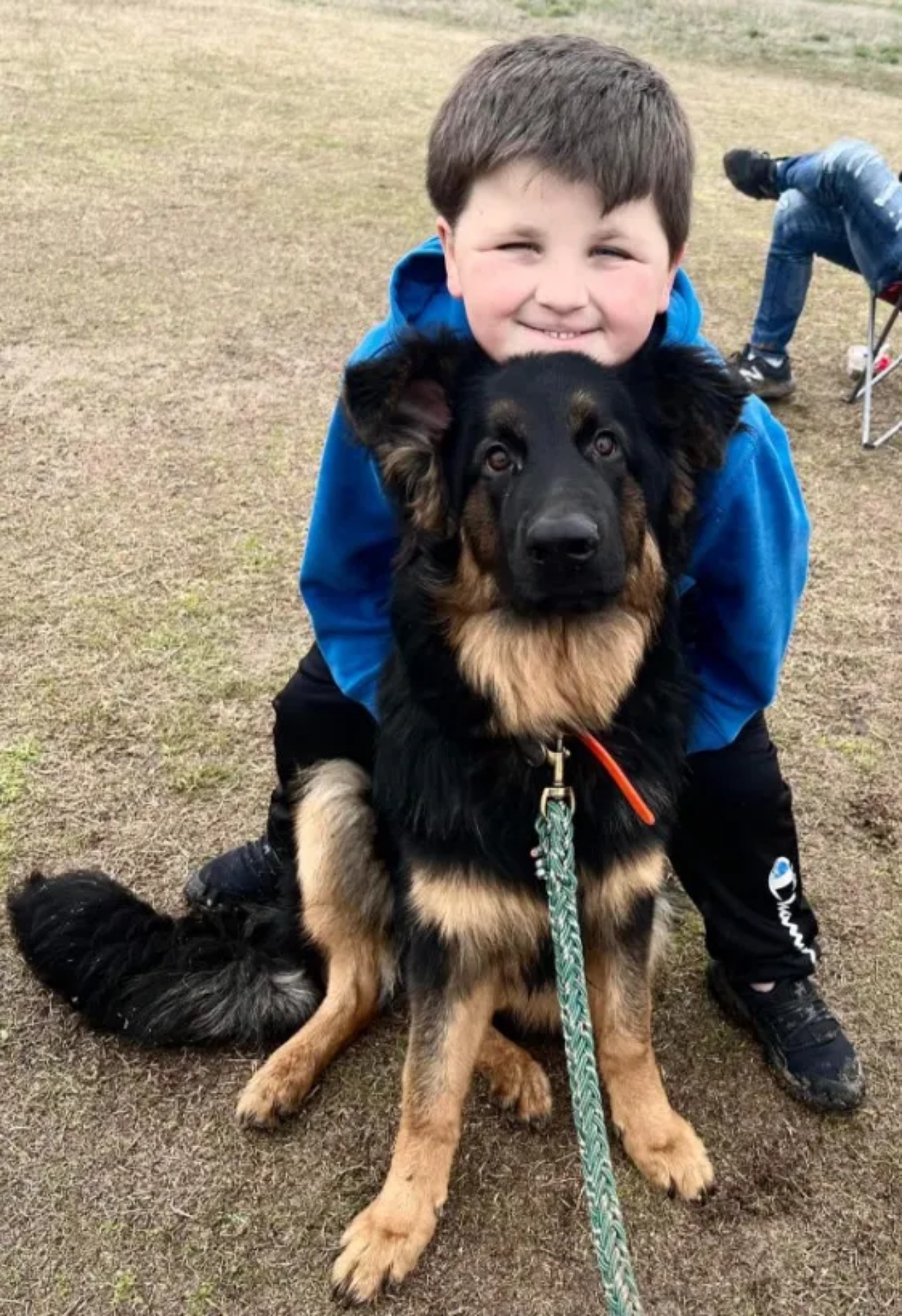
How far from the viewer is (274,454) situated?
5.31 m

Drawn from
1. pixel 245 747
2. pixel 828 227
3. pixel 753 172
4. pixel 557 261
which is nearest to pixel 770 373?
pixel 828 227

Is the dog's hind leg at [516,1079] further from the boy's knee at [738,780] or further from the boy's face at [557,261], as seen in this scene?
the boy's face at [557,261]

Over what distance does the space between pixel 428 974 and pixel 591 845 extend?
1.48 ft

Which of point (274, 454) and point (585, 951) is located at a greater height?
point (585, 951)

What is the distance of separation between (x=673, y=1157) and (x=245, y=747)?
A: 1881mm

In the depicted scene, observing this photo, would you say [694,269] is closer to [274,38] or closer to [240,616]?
[240,616]

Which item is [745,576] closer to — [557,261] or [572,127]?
[557,261]

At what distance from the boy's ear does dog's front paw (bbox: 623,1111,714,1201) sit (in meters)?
1.38

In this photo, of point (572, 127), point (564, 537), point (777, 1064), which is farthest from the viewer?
point (777, 1064)

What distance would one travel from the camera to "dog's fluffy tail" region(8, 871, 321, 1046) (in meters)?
2.55

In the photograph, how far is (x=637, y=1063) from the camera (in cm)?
242

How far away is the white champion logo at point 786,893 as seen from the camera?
2.63m

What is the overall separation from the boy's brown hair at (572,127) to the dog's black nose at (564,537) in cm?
61

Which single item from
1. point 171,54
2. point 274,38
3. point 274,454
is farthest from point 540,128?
point 274,38
